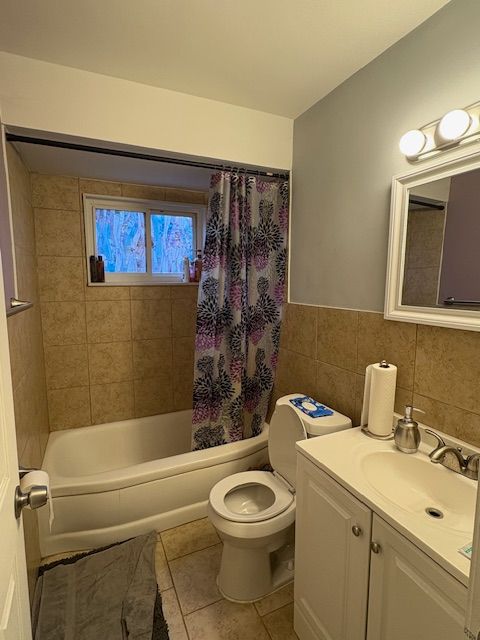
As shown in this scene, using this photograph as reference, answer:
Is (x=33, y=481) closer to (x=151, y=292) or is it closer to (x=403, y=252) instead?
(x=403, y=252)

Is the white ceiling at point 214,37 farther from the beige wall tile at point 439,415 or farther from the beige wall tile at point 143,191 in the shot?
the beige wall tile at point 439,415

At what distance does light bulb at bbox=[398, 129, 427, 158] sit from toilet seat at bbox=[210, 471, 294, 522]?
1600 mm

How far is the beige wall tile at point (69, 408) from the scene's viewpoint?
244 cm

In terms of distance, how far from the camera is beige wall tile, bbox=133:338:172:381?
2662 millimetres

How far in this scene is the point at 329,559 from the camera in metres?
1.13

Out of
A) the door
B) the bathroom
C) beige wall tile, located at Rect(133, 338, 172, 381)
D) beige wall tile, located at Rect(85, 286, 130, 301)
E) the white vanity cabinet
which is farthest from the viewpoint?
beige wall tile, located at Rect(133, 338, 172, 381)

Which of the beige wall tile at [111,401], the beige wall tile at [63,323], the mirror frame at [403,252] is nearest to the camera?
the mirror frame at [403,252]

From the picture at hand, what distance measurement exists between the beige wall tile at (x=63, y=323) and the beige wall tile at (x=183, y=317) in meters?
0.70

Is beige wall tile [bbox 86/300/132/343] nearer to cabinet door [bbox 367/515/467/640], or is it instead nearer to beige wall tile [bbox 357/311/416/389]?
beige wall tile [bbox 357/311/416/389]

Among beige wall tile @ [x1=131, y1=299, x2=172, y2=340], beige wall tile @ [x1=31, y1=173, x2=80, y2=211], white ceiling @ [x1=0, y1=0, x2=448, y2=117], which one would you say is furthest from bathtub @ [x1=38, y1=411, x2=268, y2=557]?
white ceiling @ [x1=0, y1=0, x2=448, y2=117]

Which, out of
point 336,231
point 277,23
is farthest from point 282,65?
point 336,231

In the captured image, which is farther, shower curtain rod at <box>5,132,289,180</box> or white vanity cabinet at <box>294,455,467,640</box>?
shower curtain rod at <box>5,132,289,180</box>

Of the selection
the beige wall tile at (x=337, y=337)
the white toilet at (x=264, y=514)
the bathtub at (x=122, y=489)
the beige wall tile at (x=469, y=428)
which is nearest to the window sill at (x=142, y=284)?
the bathtub at (x=122, y=489)

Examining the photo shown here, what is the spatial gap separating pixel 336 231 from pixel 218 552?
186cm
